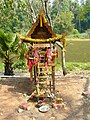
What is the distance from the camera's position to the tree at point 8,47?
38.8 feet

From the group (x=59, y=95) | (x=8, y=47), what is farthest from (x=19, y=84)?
(x=8, y=47)

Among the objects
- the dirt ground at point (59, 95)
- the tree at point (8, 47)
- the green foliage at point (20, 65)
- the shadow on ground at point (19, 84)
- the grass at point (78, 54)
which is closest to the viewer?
the dirt ground at point (59, 95)

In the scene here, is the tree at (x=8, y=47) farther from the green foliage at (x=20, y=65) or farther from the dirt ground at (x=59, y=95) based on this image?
the green foliage at (x=20, y=65)

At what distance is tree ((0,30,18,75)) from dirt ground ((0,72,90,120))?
61.7 inches

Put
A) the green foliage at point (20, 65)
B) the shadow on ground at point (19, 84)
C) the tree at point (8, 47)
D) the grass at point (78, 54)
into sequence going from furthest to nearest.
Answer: the grass at point (78, 54), the green foliage at point (20, 65), the tree at point (8, 47), the shadow on ground at point (19, 84)

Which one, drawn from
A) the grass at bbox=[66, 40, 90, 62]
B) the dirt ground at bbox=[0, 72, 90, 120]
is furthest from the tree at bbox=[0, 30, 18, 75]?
the grass at bbox=[66, 40, 90, 62]

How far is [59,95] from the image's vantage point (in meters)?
9.04

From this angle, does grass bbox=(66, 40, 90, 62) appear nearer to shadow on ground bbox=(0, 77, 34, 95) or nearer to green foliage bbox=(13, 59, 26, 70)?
green foliage bbox=(13, 59, 26, 70)

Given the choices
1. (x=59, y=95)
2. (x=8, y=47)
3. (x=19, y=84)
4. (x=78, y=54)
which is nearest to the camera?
(x=59, y=95)

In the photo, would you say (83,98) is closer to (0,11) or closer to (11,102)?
(11,102)

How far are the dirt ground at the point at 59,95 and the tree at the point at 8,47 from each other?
1.57 meters

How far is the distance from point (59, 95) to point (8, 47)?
407cm

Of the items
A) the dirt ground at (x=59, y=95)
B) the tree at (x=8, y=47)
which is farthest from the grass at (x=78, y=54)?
the dirt ground at (x=59, y=95)

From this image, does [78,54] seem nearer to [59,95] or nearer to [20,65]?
[20,65]
